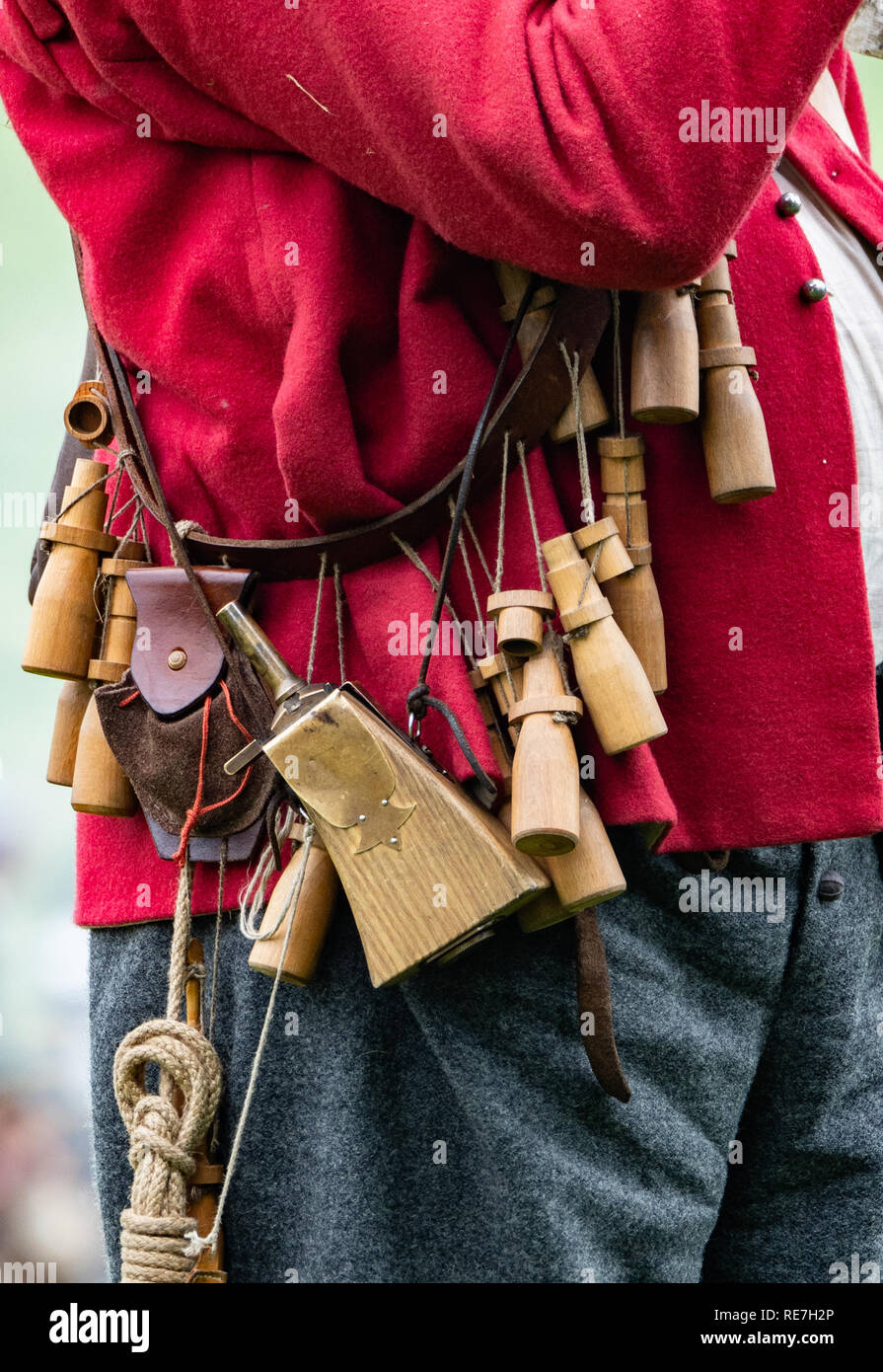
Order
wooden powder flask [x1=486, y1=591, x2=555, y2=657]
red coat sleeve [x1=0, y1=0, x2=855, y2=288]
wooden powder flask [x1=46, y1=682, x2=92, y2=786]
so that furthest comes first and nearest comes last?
wooden powder flask [x1=46, y1=682, x2=92, y2=786] → wooden powder flask [x1=486, y1=591, x2=555, y2=657] → red coat sleeve [x1=0, y1=0, x2=855, y2=288]

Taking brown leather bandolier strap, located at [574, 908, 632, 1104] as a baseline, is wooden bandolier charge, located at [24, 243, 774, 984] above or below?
above

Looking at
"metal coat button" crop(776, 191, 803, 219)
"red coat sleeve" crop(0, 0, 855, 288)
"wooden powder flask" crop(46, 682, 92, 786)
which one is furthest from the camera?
"wooden powder flask" crop(46, 682, 92, 786)

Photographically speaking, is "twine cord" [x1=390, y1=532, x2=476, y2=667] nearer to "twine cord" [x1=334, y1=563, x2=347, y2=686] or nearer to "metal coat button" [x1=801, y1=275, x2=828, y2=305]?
"twine cord" [x1=334, y1=563, x2=347, y2=686]

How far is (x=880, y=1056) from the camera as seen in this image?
114cm

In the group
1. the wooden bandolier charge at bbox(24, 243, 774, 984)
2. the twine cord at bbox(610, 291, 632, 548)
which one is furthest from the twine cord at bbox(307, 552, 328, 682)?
the twine cord at bbox(610, 291, 632, 548)

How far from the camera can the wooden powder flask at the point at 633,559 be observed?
0.93 metres

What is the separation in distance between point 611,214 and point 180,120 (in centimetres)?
32

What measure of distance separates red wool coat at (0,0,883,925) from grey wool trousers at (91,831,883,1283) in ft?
0.25

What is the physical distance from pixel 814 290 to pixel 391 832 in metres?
0.50

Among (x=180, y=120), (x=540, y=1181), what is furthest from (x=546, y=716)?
(x=180, y=120)

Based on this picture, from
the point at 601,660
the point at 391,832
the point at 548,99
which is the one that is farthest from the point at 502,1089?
the point at 548,99

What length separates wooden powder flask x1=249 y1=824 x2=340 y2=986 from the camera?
926 millimetres

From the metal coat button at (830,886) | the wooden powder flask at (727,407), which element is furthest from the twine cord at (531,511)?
the metal coat button at (830,886)

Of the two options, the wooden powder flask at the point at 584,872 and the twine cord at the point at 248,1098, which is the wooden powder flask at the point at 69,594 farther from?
the wooden powder flask at the point at 584,872
